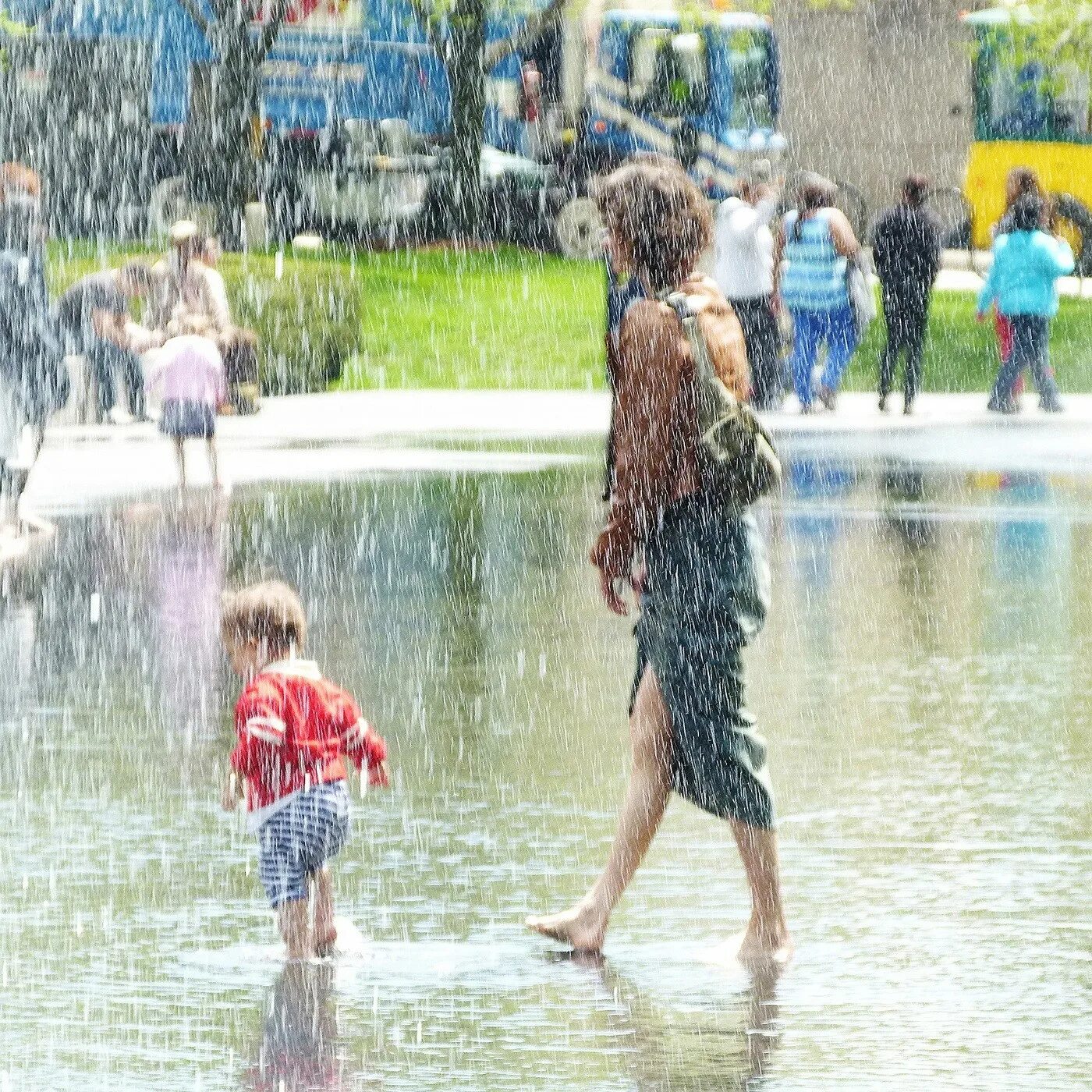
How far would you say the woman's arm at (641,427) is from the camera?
6152mm

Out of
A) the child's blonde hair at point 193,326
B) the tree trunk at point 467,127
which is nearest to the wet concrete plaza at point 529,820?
the child's blonde hair at point 193,326

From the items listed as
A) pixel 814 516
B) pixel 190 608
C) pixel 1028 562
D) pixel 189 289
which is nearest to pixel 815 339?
pixel 189 289

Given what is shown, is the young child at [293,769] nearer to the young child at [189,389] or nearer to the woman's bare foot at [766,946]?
the woman's bare foot at [766,946]

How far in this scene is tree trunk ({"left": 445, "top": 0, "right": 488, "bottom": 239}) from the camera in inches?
1387

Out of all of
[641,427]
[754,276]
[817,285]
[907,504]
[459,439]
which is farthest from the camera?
[817,285]

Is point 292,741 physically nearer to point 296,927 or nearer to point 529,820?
point 296,927

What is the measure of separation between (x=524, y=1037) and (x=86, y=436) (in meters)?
13.7

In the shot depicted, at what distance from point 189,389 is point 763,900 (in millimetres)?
9753

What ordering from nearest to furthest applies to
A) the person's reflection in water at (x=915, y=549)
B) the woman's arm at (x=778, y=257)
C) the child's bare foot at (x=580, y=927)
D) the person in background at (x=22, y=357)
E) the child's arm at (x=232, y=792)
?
the child's arm at (x=232, y=792)
the child's bare foot at (x=580, y=927)
the person's reflection in water at (x=915, y=549)
the person in background at (x=22, y=357)
the woman's arm at (x=778, y=257)

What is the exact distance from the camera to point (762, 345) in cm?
2075

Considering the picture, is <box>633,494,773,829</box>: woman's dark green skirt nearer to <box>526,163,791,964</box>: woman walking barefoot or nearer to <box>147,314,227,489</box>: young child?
<box>526,163,791,964</box>: woman walking barefoot

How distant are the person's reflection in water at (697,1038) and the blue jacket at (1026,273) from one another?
15365 millimetres

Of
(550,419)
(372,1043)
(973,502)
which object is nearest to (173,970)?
(372,1043)

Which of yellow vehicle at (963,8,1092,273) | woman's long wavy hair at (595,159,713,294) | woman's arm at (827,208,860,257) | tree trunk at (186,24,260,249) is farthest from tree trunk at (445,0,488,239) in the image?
woman's long wavy hair at (595,159,713,294)
